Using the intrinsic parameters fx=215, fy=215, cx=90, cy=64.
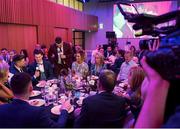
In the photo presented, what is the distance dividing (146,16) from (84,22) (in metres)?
11.5

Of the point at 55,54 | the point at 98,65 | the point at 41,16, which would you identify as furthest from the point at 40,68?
the point at 41,16

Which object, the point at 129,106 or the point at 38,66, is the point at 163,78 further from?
the point at 38,66

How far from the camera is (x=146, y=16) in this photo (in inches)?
24.2

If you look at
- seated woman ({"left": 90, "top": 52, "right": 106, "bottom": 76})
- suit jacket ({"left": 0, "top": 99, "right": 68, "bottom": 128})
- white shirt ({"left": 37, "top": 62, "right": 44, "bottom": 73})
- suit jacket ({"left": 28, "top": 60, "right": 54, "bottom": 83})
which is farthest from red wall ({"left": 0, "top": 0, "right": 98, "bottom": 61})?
suit jacket ({"left": 0, "top": 99, "right": 68, "bottom": 128})

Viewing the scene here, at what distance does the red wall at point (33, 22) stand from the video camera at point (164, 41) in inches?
244

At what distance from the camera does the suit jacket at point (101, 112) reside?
200 centimetres

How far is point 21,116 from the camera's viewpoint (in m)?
1.70

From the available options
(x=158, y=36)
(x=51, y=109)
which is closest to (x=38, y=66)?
(x=51, y=109)

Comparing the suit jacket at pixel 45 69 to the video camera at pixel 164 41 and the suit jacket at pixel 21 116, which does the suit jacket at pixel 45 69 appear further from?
the video camera at pixel 164 41

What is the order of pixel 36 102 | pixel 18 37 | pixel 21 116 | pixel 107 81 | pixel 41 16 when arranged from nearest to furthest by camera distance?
1. pixel 21 116
2. pixel 107 81
3. pixel 36 102
4. pixel 18 37
5. pixel 41 16

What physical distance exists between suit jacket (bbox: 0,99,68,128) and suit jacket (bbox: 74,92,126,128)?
387 mm

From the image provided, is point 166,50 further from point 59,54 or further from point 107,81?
point 59,54

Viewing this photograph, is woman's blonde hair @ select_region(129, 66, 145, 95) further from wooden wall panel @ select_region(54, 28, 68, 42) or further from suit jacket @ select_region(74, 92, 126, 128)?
wooden wall panel @ select_region(54, 28, 68, 42)

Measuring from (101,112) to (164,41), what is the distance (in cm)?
153
